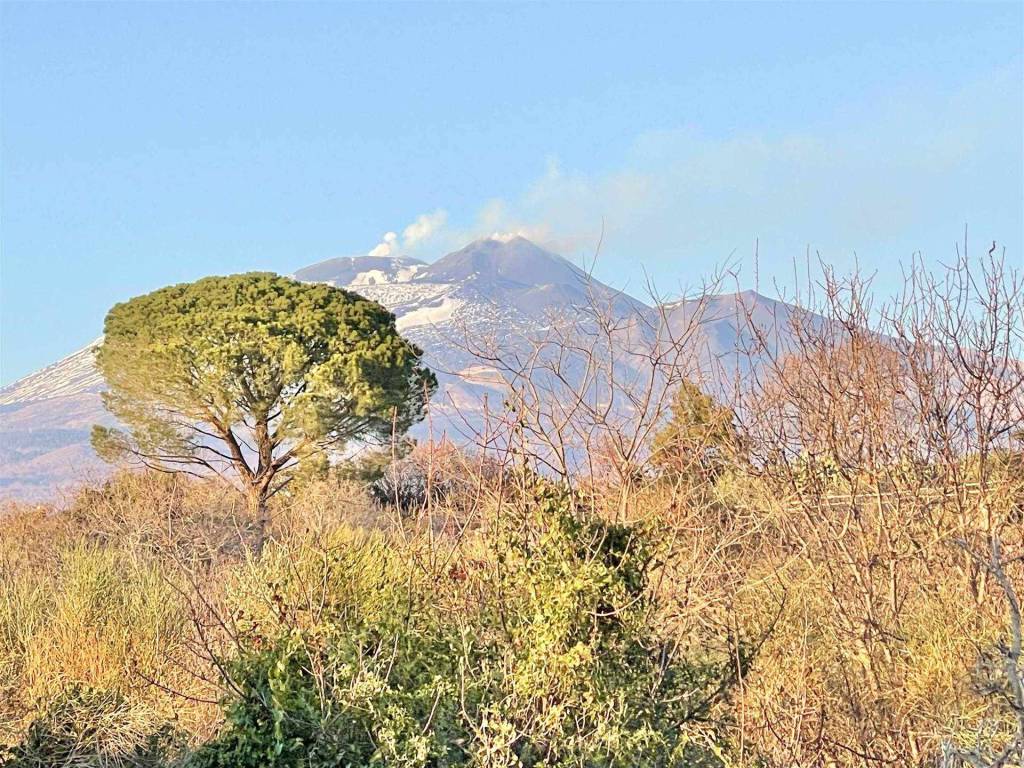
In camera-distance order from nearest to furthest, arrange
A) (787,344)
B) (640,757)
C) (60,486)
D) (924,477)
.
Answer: (640,757) → (924,477) → (787,344) → (60,486)

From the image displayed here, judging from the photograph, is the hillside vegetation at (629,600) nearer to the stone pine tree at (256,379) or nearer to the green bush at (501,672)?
the green bush at (501,672)

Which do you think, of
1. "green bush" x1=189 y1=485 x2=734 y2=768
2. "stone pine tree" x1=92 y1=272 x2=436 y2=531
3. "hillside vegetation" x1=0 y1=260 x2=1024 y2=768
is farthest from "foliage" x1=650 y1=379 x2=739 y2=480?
"stone pine tree" x1=92 y1=272 x2=436 y2=531

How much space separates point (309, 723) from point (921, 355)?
3876 mm

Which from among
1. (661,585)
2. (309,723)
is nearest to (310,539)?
(309,723)

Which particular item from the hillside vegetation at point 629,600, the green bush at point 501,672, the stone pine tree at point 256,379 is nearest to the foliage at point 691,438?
the hillside vegetation at point 629,600

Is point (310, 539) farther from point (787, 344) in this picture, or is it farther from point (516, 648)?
point (787, 344)

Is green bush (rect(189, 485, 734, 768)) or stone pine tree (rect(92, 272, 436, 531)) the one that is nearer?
green bush (rect(189, 485, 734, 768))

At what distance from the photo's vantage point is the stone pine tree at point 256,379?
20.0 metres

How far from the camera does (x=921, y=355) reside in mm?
6277

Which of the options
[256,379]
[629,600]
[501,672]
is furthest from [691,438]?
[256,379]

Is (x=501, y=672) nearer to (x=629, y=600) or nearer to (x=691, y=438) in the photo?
(x=629, y=600)

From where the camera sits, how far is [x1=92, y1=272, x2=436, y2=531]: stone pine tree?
65.5 ft

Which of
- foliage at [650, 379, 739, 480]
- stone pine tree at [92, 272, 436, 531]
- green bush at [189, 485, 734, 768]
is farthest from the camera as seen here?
stone pine tree at [92, 272, 436, 531]

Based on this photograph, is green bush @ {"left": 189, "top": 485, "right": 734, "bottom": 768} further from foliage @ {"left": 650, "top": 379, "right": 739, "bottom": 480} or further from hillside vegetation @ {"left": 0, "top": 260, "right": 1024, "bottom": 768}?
foliage @ {"left": 650, "top": 379, "right": 739, "bottom": 480}
